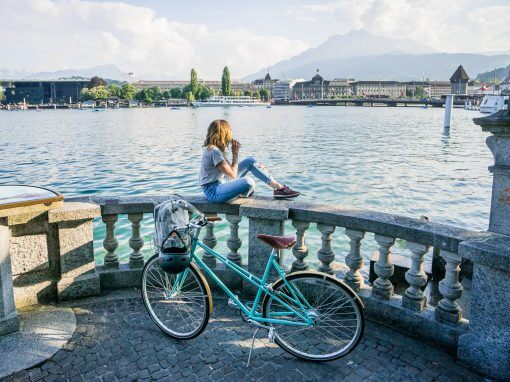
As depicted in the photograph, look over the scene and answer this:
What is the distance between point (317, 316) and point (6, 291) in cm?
292

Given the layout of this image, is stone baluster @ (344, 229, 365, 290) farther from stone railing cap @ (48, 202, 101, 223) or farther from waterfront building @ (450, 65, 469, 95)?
waterfront building @ (450, 65, 469, 95)

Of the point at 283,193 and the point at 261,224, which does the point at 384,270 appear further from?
the point at 283,193

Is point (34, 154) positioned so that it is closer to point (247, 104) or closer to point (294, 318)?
point (294, 318)

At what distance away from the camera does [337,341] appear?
14.7 ft

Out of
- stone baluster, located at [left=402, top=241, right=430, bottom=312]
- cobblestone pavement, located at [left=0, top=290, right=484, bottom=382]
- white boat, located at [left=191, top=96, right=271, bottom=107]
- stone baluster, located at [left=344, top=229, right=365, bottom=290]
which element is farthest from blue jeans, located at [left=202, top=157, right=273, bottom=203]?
white boat, located at [left=191, top=96, right=271, bottom=107]

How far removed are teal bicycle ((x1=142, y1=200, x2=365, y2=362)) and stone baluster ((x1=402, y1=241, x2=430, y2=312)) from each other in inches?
23.5

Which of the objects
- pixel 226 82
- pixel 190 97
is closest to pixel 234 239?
pixel 190 97

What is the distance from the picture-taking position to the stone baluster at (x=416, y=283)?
466 cm

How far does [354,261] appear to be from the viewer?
16.8ft

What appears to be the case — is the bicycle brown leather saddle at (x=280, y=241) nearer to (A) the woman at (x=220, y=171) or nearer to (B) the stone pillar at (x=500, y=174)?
(A) the woman at (x=220, y=171)

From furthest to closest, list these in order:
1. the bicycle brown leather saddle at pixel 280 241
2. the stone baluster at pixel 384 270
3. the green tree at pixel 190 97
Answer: the green tree at pixel 190 97, the stone baluster at pixel 384 270, the bicycle brown leather saddle at pixel 280 241

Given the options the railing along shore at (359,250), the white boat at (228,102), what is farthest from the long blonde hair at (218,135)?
the white boat at (228,102)

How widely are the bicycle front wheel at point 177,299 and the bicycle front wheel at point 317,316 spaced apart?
0.67m

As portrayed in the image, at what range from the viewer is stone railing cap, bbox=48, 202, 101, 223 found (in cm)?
509
